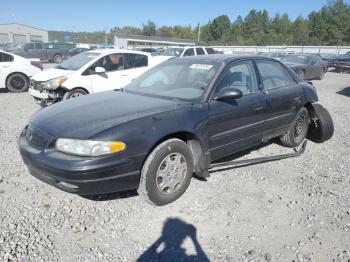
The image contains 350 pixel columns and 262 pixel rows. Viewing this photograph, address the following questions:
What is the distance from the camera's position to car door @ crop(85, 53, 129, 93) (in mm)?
7914

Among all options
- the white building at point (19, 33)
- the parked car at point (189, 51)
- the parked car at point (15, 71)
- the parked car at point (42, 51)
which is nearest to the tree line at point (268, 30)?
the white building at point (19, 33)

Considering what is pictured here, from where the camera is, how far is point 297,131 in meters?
5.42

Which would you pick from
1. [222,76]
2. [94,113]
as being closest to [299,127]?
[222,76]

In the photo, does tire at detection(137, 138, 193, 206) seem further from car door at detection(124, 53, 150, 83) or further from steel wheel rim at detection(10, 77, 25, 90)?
steel wheel rim at detection(10, 77, 25, 90)

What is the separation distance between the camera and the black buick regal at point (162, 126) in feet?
9.85

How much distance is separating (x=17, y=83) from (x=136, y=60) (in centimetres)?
473

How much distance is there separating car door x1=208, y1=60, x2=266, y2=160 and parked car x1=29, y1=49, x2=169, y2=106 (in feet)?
14.4

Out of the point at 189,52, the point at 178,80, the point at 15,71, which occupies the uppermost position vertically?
the point at 189,52

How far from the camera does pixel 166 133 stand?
333cm

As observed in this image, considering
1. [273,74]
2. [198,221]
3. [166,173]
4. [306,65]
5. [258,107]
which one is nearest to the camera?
[198,221]

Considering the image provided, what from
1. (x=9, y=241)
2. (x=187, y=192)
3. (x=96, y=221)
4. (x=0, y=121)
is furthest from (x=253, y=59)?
(x=0, y=121)

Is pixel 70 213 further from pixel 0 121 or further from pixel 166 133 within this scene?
pixel 0 121

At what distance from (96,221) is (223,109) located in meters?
1.93

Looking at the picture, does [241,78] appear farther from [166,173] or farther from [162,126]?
[166,173]
